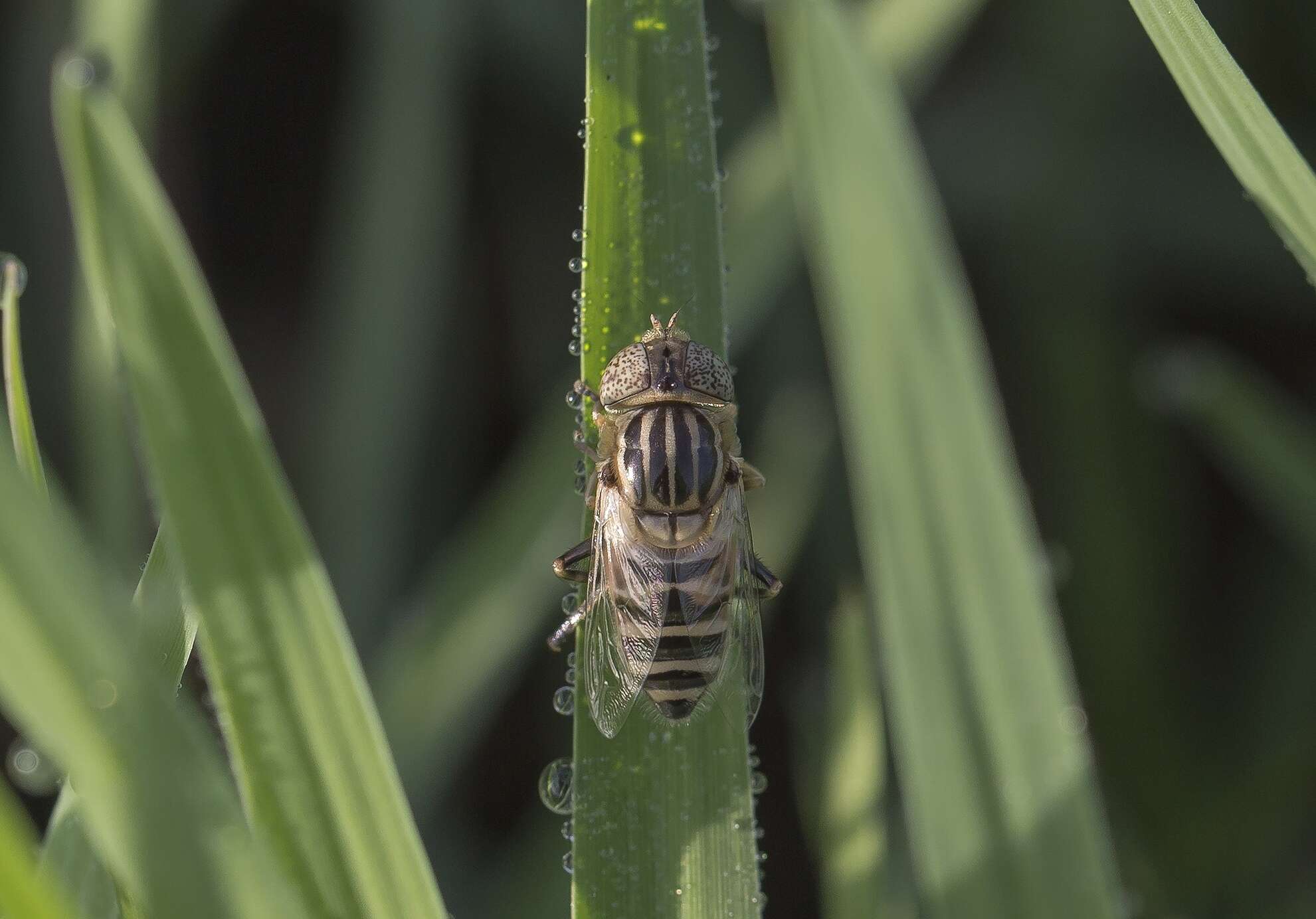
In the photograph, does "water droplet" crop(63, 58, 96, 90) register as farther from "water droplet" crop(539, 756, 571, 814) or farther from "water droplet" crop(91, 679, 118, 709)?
"water droplet" crop(539, 756, 571, 814)

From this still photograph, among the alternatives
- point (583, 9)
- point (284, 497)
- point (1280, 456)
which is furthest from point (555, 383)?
point (284, 497)

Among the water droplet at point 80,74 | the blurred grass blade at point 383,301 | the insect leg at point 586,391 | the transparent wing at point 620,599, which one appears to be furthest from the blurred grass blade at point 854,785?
the water droplet at point 80,74

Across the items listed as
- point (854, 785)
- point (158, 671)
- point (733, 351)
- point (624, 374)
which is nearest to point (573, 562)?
point (624, 374)

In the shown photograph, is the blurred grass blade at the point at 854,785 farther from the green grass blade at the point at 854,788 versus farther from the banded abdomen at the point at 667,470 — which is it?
the banded abdomen at the point at 667,470

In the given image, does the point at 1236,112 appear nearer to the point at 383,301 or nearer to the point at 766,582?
the point at 766,582

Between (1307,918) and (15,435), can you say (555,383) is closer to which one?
(15,435)

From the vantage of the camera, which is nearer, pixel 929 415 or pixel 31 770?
pixel 929 415
